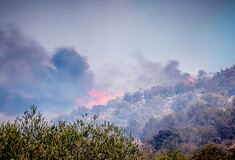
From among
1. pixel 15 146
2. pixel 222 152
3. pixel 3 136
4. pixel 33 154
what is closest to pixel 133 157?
pixel 33 154

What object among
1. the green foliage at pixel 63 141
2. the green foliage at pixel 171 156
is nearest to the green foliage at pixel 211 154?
the green foliage at pixel 171 156

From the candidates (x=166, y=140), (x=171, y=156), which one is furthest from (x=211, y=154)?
(x=166, y=140)

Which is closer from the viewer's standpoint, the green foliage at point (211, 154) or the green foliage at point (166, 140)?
the green foliage at point (211, 154)

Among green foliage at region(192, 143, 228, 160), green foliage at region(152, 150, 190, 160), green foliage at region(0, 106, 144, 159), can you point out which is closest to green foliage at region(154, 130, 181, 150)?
green foliage at region(192, 143, 228, 160)

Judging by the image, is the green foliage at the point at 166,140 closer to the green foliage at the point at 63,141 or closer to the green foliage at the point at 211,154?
the green foliage at the point at 211,154

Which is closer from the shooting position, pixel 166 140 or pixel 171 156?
pixel 171 156

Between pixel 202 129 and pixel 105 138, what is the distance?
154m

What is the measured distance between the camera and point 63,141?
23.9 metres

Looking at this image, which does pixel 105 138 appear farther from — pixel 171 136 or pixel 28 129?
pixel 171 136

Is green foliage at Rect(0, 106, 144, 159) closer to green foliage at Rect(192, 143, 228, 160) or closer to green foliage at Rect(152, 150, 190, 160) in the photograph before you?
green foliage at Rect(152, 150, 190, 160)

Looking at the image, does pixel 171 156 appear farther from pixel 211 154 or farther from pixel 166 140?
pixel 166 140

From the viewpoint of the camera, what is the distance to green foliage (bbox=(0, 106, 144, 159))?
21.2 metres

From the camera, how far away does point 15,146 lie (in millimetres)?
21125

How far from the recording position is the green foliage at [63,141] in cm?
2123
